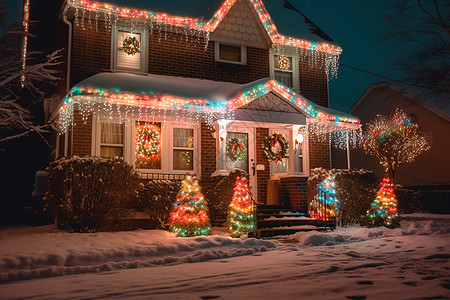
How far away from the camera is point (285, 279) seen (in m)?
5.54

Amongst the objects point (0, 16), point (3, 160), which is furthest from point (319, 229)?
point (3, 160)

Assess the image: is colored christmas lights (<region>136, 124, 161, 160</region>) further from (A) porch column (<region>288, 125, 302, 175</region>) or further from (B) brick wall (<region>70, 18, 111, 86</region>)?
(A) porch column (<region>288, 125, 302, 175</region>)

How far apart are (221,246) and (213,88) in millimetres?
5442

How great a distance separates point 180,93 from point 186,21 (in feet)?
10.9

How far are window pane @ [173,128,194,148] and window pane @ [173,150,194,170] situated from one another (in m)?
0.21

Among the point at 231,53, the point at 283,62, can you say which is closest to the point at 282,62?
the point at 283,62

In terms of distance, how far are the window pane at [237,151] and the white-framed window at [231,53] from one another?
271 centimetres

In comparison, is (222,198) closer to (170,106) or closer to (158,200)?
(158,200)

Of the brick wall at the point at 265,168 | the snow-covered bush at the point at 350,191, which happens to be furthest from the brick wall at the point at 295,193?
the brick wall at the point at 265,168

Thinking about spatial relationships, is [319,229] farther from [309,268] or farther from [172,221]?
[309,268]

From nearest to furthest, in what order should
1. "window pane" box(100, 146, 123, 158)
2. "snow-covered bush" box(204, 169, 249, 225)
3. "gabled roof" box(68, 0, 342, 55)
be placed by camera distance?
"snow-covered bush" box(204, 169, 249, 225) → "window pane" box(100, 146, 123, 158) → "gabled roof" box(68, 0, 342, 55)

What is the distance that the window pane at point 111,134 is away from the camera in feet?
39.6

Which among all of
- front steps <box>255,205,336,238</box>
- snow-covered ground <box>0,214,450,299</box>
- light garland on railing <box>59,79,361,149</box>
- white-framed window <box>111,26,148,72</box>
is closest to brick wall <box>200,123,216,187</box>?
light garland on railing <box>59,79,361,149</box>

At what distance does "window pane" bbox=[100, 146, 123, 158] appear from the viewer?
12.0 m
